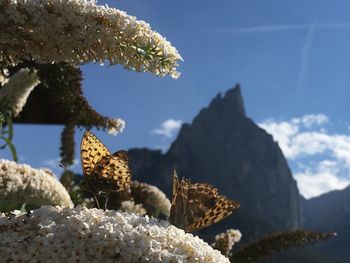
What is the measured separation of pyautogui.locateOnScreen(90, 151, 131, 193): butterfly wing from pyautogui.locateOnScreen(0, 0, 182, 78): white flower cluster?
154cm

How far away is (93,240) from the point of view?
359 centimetres

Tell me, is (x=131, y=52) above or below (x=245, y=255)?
above

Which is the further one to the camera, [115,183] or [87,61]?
[115,183]

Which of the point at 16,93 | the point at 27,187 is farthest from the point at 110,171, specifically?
the point at 16,93

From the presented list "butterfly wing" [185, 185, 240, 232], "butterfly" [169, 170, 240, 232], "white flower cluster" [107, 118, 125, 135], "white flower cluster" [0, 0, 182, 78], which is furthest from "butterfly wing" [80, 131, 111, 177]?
"white flower cluster" [107, 118, 125, 135]

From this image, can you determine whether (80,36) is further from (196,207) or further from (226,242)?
(226,242)

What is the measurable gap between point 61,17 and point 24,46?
38cm

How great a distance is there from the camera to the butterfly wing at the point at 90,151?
585cm

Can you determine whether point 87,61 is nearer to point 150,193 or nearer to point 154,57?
point 154,57

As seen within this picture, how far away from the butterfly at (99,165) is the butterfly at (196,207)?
600 mm

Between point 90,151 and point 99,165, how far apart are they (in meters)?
0.17

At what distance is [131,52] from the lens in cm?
459

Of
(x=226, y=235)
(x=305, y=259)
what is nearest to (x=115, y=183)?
(x=226, y=235)

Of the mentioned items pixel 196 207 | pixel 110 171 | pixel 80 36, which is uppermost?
pixel 80 36
